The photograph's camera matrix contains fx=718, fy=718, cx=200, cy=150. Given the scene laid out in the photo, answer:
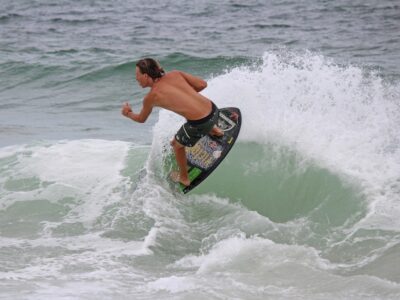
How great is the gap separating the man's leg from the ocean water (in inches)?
8.5

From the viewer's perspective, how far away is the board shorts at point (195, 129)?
7191 millimetres

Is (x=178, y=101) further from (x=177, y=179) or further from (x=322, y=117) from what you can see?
(x=322, y=117)

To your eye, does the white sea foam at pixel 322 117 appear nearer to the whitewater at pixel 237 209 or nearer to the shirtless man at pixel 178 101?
the whitewater at pixel 237 209

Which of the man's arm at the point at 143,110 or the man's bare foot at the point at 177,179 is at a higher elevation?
the man's arm at the point at 143,110

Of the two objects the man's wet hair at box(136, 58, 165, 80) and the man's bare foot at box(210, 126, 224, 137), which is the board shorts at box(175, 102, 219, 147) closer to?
the man's bare foot at box(210, 126, 224, 137)

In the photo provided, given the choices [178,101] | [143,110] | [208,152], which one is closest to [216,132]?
[208,152]

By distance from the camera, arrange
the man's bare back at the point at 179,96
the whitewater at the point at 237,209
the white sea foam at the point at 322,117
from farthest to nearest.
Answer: the white sea foam at the point at 322,117 < the man's bare back at the point at 179,96 < the whitewater at the point at 237,209

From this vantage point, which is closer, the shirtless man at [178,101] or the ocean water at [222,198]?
the ocean water at [222,198]

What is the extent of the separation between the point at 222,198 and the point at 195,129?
1155mm

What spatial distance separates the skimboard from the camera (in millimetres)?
7773

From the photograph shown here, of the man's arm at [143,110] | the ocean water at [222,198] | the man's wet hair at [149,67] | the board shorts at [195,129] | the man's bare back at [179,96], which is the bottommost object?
the ocean water at [222,198]

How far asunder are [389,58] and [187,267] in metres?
10.9

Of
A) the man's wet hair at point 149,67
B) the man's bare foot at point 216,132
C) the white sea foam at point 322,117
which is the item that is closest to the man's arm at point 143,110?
the man's wet hair at point 149,67

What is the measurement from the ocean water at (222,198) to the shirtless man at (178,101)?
90 centimetres
